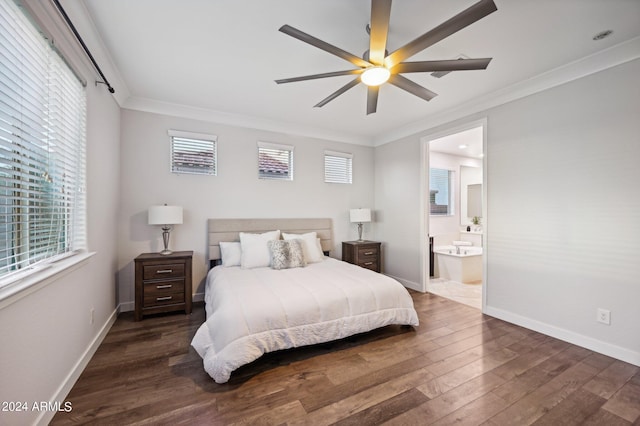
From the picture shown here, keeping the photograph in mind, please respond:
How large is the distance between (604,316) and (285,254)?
3.29 meters

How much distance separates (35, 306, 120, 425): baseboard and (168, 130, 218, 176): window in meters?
2.09

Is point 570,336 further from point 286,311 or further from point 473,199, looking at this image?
point 473,199

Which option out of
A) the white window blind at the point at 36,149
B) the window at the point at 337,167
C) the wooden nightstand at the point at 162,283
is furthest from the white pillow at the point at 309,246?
the white window blind at the point at 36,149

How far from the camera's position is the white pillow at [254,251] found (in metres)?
3.44

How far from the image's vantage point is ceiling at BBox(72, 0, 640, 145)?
1931 mm

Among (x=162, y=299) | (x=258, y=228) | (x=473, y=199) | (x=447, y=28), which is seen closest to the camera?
(x=447, y=28)

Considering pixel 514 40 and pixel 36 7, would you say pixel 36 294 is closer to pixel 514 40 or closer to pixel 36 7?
pixel 36 7

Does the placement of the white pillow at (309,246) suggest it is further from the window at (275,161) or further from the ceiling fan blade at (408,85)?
the ceiling fan blade at (408,85)

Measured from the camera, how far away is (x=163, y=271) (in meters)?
3.22

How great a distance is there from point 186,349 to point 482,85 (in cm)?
422

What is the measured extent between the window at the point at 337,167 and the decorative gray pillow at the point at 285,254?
1.75 m

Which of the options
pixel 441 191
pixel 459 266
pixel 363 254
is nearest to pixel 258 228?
pixel 363 254

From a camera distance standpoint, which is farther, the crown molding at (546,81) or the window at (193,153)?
the window at (193,153)

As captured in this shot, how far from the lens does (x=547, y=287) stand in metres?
2.85
